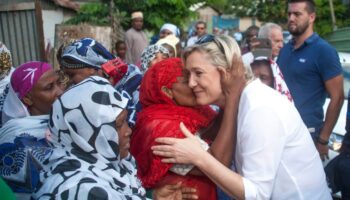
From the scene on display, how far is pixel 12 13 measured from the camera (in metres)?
6.59

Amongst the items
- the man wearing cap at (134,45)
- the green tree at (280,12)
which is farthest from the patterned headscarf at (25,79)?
the green tree at (280,12)

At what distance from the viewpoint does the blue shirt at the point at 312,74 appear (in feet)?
13.3

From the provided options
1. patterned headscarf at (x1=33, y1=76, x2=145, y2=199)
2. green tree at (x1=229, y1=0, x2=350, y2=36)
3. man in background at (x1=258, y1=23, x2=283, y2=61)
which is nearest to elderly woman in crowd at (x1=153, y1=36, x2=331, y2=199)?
patterned headscarf at (x1=33, y1=76, x2=145, y2=199)

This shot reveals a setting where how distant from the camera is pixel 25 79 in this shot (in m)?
2.92

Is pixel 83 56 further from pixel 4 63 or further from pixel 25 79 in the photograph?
pixel 4 63

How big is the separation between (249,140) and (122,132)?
2.00 ft

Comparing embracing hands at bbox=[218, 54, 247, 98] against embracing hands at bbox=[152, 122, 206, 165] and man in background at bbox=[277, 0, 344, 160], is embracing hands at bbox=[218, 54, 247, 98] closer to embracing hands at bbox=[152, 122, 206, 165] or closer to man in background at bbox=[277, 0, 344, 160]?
embracing hands at bbox=[152, 122, 206, 165]

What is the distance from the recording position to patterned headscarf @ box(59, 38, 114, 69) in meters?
3.27

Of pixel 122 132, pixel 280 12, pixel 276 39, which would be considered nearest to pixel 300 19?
pixel 276 39

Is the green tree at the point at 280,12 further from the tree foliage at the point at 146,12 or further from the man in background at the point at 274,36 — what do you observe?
the man in background at the point at 274,36

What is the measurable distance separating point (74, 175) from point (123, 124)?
0.38 metres

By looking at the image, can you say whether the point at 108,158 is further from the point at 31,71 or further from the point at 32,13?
the point at 32,13

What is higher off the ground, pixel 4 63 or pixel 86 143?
pixel 86 143

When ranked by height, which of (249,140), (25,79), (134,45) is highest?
(249,140)
